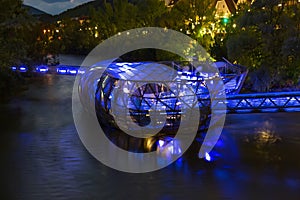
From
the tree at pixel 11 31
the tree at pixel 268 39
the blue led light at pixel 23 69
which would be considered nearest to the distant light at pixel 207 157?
the tree at pixel 268 39

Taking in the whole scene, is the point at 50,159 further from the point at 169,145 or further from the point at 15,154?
the point at 169,145

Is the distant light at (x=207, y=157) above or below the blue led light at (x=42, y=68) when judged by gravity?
below

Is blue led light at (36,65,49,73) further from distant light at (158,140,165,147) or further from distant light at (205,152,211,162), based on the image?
distant light at (205,152,211,162)

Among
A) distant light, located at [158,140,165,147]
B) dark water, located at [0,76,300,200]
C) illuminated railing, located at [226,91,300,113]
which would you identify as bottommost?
dark water, located at [0,76,300,200]

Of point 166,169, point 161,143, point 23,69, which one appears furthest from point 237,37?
point 23,69

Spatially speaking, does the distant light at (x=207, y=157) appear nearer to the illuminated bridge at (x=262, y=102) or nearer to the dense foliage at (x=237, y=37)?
the illuminated bridge at (x=262, y=102)

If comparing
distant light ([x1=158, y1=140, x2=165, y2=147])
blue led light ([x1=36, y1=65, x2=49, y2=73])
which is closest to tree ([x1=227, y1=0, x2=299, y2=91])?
distant light ([x1=158, y1=140, x2=165, y2=147])

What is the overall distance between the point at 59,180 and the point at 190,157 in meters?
2.90

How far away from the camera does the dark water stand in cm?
794

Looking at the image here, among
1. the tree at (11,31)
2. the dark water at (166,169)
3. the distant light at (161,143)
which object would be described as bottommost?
the dark water at (166,169)

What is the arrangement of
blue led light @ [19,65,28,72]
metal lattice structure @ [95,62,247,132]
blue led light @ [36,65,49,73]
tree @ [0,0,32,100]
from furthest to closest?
blue led light @ [36,65,49,73] → blue led light @ [19,65,28,72] → tree @ [0,0,32,100] → metal lattice structure @ [95,62,247,132]

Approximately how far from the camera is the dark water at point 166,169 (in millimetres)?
7941

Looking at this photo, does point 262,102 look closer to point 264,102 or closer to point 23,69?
point 264,102

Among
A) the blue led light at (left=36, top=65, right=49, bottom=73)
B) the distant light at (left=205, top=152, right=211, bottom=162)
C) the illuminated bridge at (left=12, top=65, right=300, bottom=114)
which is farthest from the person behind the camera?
the blue led light at (left=36, top=65, right=49, bottom=73)
